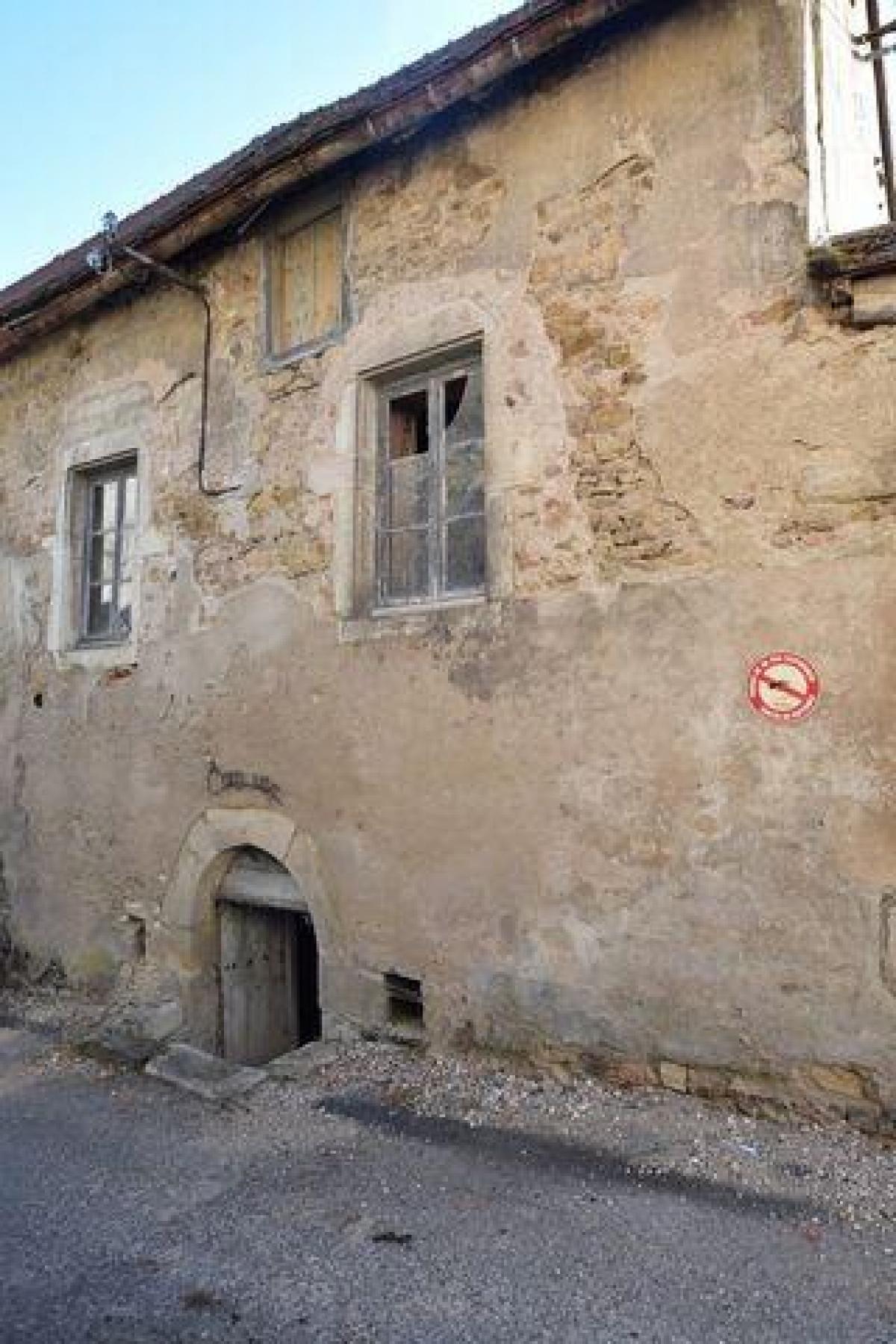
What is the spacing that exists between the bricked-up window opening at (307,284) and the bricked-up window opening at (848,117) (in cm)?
262

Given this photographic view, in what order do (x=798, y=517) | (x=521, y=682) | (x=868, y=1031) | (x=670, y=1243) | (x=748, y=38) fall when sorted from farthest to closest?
1. (x=521, y=682)
2. (x=748, y=38)
3. (x=798, y=517)
4. (x=868, y=1031)
5. (x=670, y=1243)

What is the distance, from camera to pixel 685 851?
3.86 metres

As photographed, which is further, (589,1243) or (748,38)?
(748,38)

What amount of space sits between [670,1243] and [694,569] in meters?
2.46

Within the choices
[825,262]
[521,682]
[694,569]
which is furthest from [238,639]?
[825,262]

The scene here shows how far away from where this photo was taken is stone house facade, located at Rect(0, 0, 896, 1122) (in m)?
3.63

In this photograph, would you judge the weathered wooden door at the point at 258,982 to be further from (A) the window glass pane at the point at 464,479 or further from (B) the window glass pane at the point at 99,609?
(A) the window glass pane at the point at 464,479

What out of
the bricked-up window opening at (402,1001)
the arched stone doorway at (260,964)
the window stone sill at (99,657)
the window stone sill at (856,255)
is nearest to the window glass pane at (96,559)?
the window stone sill at (99,657)

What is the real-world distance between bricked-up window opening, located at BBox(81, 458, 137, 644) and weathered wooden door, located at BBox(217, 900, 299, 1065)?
214 centimetres

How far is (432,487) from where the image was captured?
16.4ft

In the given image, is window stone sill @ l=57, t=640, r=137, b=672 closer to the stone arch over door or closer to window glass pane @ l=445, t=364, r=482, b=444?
the stone arch over door

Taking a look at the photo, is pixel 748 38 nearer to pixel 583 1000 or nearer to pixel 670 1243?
pixel 583 1000

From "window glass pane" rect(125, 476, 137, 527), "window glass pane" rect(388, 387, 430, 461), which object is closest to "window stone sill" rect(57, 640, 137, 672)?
"window glass pane" rect(125, 476, 137, 527)

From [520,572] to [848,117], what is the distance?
2804 mm
